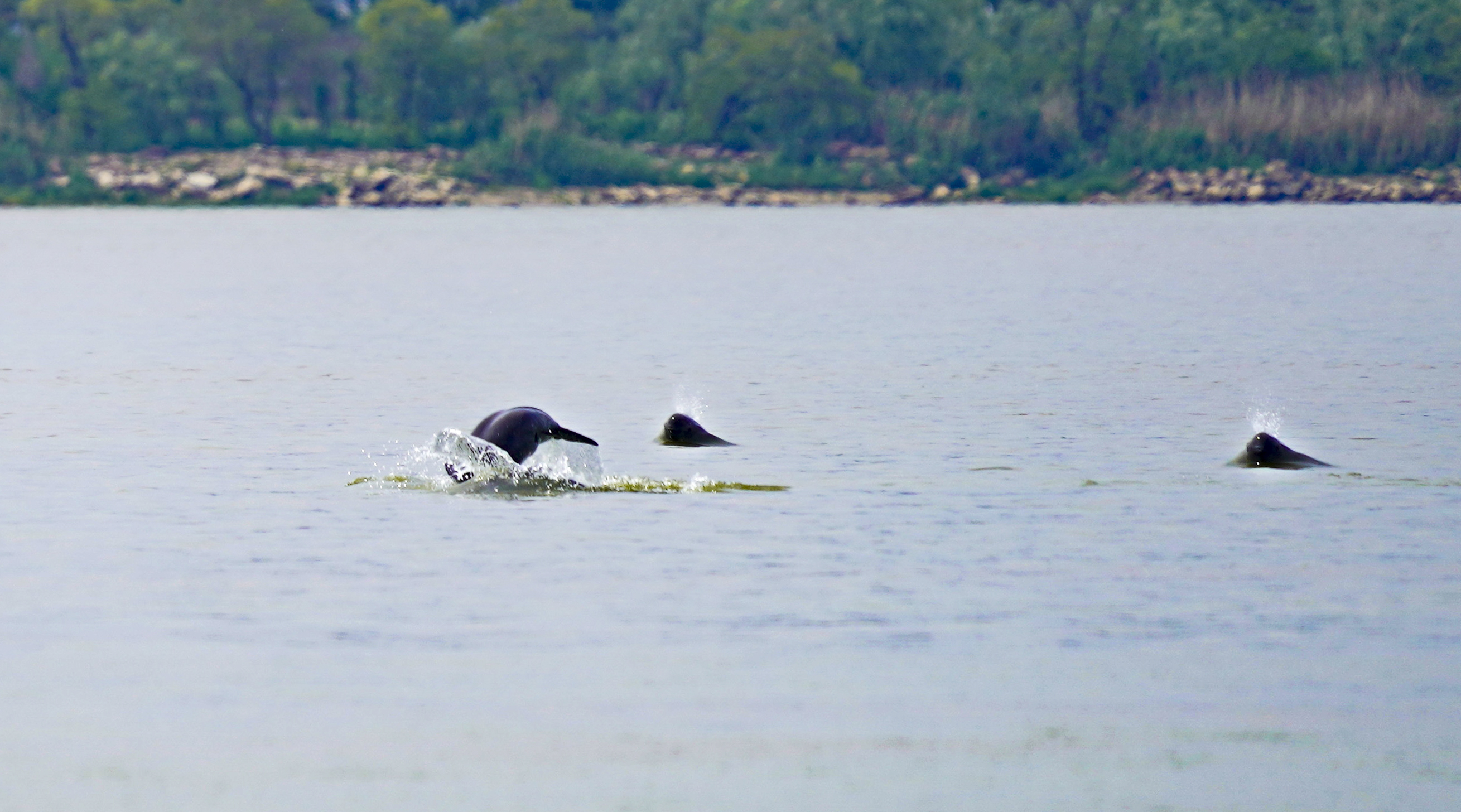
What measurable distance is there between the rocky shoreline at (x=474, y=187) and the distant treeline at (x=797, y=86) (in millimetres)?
1116

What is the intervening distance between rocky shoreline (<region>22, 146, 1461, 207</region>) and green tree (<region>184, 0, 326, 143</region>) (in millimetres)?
7042

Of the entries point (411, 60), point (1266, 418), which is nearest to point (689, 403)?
point (1266, 418)

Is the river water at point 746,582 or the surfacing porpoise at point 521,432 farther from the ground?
the surfacing porpoise at point 521,432

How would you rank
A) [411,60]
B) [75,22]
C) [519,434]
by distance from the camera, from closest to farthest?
[519,434], [411,60], [75,22]

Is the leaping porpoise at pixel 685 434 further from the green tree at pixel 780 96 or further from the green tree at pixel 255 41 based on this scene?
the green tree at pixel 255 41

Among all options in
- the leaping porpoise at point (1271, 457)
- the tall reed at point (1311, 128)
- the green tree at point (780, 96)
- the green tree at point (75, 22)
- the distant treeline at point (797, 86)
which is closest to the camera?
the leaping porpoise at point (1271, 457)

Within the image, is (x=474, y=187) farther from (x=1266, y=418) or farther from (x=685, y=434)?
(x=685, y=434)

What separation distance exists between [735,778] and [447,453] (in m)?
11.3

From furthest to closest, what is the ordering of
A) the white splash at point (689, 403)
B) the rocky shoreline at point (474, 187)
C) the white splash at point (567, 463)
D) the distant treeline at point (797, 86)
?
the distant treeline at point (797, 86), the rocky shoreline at point (474, 187), the white splash at point (689, 403), the white splash at point (567, 463)

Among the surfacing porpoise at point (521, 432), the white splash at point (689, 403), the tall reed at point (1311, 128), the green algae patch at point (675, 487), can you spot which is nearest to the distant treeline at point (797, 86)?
the tall reed at point (1311, 128)

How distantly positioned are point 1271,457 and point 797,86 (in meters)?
126

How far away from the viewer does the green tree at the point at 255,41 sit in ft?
495

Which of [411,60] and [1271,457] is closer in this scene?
[1271,457]

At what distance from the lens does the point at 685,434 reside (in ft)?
81.7
